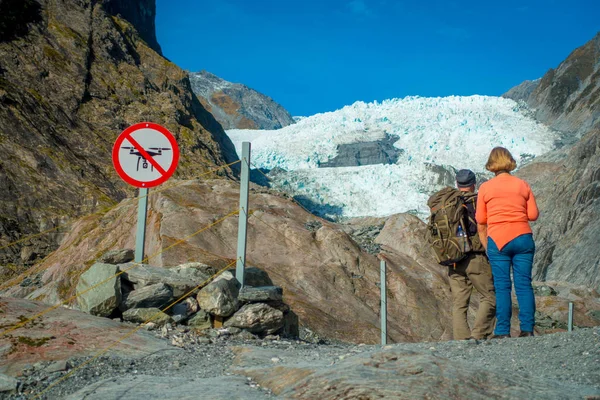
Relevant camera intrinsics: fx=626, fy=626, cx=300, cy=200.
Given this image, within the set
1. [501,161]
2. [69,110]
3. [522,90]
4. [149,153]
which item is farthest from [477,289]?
[522,90]

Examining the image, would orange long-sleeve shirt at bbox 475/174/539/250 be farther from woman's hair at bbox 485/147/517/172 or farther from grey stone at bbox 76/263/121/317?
grey stone at bbox 76/263/121/317

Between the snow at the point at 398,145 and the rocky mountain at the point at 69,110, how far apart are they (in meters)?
15.7

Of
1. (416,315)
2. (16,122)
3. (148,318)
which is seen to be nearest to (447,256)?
(148,318)

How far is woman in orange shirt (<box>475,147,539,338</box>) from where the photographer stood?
5.29 meters

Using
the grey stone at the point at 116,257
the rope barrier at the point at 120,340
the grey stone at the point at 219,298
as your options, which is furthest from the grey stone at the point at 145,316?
the grey stone at the point at 116,257

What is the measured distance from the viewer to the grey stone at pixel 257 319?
246 inches

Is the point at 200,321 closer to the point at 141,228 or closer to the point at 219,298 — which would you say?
the point at 219,298

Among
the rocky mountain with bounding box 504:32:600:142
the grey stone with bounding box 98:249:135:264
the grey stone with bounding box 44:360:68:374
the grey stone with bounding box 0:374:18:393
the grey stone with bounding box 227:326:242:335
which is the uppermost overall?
the rocky mountain with bounding box 504:32:600:142

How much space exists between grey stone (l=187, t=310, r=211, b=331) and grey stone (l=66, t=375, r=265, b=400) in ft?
6.80

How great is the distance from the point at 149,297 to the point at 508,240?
134 inches

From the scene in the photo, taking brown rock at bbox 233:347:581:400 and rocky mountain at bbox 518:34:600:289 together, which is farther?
rocky mountain at bbox 518:34:600:289

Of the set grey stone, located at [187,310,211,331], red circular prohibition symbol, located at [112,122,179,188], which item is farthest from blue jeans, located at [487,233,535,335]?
red circular prohibition symbol, located at [112,122,179,188]

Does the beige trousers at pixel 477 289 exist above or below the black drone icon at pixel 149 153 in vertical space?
below

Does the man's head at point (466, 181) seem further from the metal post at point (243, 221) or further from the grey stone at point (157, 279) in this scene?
the grey stone at point (157, 279)
